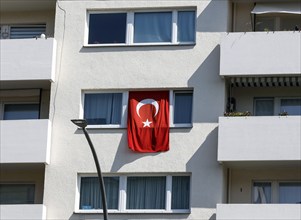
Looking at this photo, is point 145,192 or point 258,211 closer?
point 258,211

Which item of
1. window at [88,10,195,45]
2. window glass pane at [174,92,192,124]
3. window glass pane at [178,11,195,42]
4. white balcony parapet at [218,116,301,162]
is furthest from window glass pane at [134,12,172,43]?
white balcony parapet at [218,116,301,162]

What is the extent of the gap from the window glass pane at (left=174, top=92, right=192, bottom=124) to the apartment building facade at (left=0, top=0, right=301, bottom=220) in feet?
0.14

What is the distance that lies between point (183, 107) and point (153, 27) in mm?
2711

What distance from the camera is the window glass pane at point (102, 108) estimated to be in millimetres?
38594

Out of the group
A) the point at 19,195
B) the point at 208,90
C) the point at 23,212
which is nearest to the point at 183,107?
the point at 208,90

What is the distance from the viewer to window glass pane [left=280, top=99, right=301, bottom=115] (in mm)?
38250

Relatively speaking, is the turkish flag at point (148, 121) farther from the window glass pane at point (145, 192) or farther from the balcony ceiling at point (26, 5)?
the balcony ceiling at point (26, 5)

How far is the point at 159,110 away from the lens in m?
38.1

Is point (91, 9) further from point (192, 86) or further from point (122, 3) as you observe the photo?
point (192, 86)

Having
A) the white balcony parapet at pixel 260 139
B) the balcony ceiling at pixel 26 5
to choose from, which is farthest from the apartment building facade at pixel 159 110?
the balcony ceiling at pixel 26 5

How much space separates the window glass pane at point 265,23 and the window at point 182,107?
3110mm

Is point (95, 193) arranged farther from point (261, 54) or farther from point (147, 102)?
point (261, 54)

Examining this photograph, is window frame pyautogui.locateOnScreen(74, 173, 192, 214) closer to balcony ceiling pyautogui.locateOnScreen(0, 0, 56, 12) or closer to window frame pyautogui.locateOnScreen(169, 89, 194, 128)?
window frame pyautogui.locateOnScreen(169, 89, 194, 128)

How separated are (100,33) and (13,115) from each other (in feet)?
12.2
